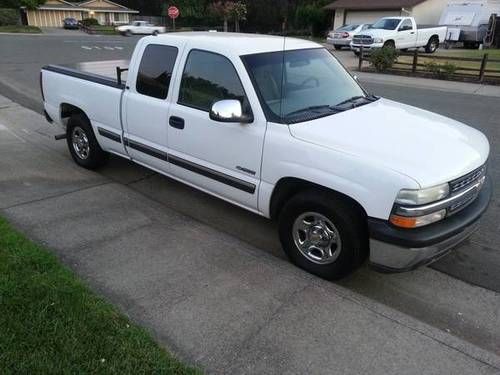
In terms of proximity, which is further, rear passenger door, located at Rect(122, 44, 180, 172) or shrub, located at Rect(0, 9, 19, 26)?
shrub, located at Rect(0, 9, 19, 26)

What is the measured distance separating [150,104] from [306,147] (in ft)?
6.34

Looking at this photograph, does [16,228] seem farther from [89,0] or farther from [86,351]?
[89,0]

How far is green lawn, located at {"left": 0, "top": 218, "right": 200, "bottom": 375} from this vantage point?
262 centimetres

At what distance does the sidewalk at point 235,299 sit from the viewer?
2.86 m

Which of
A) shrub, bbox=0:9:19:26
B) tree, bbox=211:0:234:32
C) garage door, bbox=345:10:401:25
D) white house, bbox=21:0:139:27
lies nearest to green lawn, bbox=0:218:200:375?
garage door, bbox=345:10:401:25

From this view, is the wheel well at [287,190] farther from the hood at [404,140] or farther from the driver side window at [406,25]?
the driver side window at [406,25]

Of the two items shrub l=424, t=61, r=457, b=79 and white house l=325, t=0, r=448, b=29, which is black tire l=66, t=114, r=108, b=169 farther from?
white house l=325, t=0, r=448, b=29

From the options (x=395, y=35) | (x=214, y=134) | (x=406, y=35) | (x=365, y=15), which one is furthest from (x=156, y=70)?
(x=365, y=15)

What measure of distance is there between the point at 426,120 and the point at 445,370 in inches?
82.2

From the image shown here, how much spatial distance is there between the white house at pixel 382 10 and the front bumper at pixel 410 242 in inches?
1547

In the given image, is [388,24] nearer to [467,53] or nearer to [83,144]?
[467,53]

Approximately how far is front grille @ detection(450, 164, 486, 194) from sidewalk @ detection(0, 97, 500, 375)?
0.86 metres

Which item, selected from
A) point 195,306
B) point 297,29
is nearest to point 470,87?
point 195,306

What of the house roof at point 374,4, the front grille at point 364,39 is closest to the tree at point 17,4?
the house roof at point 374,4
